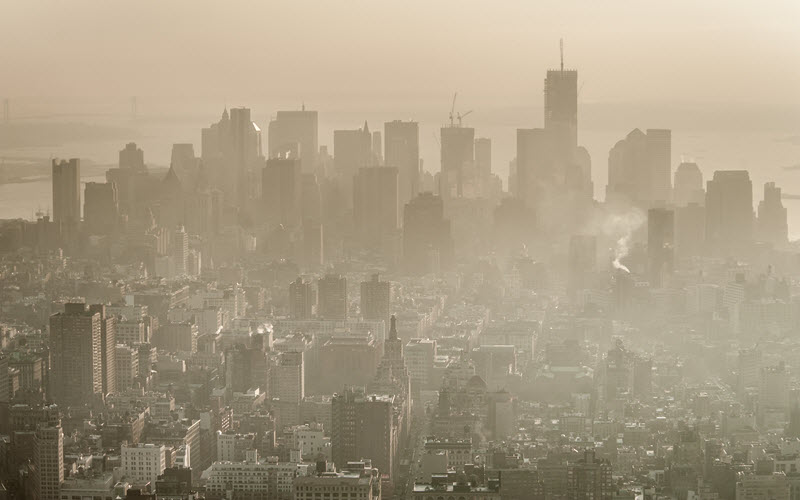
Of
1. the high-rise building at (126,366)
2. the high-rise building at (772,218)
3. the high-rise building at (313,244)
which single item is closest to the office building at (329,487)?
the high-rise building at (126,366)

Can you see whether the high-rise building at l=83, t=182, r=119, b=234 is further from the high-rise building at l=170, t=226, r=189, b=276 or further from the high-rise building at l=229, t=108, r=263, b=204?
the high-rise building at l=229, t=108, r=263, b=204

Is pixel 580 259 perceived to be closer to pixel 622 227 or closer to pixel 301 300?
pixel 622 227

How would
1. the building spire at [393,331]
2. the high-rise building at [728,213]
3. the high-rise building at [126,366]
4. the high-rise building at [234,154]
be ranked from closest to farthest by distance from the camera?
the high-rise building at [126,366] < the building spire at [393,331] < the high-rise building at [234,154] < the high-rise building at [728,213]

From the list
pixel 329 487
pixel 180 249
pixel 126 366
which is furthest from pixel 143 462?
pixel 180 249

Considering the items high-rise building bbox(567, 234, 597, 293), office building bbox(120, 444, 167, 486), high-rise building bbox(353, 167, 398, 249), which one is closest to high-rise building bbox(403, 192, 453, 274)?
high-rise building bbox(353, 167, 398, 249)

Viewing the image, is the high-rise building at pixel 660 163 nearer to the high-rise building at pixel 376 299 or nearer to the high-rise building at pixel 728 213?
the high-rise building at pixel 728 213

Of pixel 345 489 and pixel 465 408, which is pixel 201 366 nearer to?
pixel 465 408

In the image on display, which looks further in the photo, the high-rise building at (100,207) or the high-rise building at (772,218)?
the high-rise building at (772,218)
